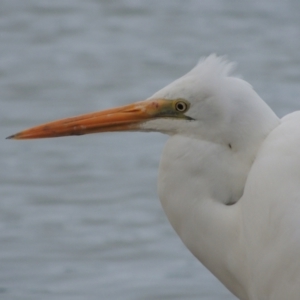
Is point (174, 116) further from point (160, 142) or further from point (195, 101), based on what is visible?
point (160, 142)

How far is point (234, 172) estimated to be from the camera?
3.17 meters

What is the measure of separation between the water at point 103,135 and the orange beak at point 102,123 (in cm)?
206

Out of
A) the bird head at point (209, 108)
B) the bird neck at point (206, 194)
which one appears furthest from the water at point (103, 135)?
the bird head at point (209, 108)

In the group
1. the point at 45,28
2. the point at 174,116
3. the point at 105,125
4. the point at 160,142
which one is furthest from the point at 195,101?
the point at 45,28

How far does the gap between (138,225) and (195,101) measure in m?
3.00

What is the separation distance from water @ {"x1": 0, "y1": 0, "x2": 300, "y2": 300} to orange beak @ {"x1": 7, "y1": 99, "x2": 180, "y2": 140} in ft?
6.75

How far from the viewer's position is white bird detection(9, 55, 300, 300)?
3.14 meters

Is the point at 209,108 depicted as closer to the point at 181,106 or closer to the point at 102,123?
the point at 181,106

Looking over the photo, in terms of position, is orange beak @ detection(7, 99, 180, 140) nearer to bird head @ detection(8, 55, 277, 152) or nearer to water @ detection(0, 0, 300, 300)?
bird head @ detection(8, 55, 277, 152)

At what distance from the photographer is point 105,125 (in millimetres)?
3346

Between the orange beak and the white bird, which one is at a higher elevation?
the orange beak

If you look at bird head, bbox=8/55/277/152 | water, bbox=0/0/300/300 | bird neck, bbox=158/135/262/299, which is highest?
water, bbox=0/0/300/300

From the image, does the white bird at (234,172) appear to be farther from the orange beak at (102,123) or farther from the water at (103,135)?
the water at (103,135)

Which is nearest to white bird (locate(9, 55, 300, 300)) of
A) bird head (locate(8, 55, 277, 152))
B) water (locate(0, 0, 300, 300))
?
bird head (locate(8, 55, 277, 152))
